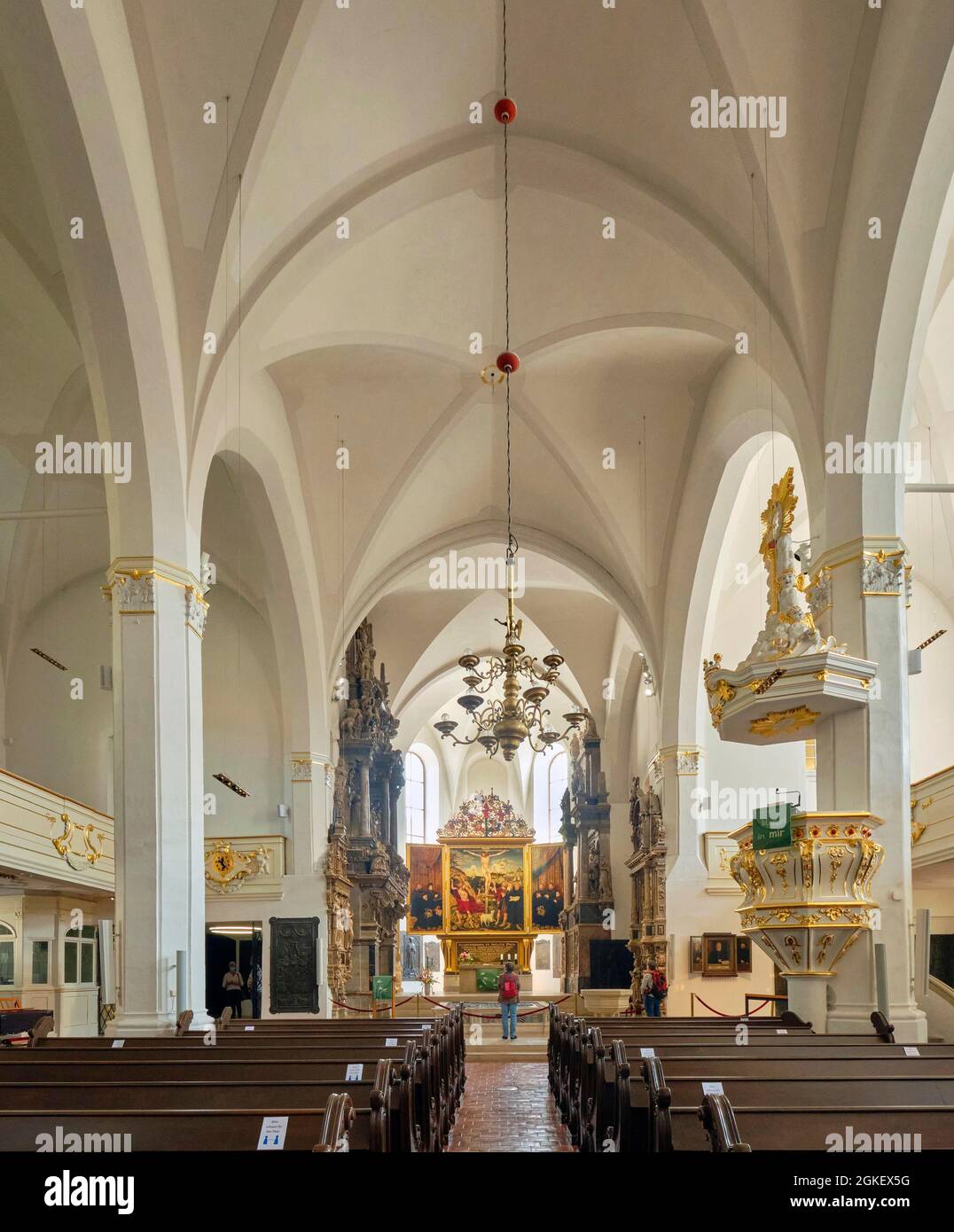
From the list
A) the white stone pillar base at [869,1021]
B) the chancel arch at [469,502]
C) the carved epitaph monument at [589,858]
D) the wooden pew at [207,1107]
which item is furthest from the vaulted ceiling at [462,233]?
the carved epitaph monument at [589,858]

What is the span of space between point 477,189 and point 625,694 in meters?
14.2

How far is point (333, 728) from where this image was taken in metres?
20.6

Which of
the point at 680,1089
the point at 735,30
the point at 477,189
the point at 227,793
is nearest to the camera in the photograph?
the point at 680,1089

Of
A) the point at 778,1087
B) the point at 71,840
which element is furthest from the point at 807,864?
the point at 71,840

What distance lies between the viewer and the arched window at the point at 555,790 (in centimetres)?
3628

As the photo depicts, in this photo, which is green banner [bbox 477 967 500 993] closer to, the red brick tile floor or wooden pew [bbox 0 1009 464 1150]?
the red brick tile floor

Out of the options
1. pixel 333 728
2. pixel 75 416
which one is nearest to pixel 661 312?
pixel 75 416

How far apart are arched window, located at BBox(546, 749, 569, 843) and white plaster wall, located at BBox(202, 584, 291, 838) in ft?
57.2

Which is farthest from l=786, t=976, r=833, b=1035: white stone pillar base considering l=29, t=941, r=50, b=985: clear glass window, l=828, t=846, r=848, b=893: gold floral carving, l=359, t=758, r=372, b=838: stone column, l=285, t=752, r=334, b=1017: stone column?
l=359, t=758, r=372, b=838: stone column

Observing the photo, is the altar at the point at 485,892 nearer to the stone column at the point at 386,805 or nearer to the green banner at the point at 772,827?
the stone column at the point at 386,805

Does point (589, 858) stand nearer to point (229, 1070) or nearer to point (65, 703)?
point (65, 703)

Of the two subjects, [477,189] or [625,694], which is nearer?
[477,189]

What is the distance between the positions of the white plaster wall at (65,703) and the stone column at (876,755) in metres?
11.3

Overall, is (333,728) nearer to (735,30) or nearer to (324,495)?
(324,495)
